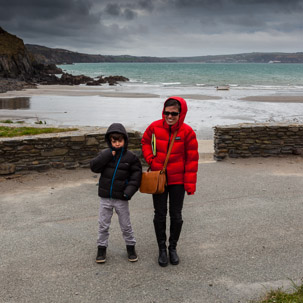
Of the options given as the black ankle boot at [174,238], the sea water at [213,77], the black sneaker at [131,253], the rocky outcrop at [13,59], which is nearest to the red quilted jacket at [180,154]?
the black ankle boot at [174,238]

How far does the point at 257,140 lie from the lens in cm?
960

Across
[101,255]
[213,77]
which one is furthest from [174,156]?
[213,77]

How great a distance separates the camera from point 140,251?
14.9 feet

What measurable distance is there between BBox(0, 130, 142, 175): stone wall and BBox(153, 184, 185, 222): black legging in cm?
449

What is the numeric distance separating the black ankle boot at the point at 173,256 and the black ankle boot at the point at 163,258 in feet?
0.23

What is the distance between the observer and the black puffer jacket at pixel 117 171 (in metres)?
4.03

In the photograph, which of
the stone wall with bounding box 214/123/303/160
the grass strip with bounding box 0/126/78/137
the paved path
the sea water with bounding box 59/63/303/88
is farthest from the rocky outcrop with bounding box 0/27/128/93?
the paved path

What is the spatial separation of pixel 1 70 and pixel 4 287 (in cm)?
5459

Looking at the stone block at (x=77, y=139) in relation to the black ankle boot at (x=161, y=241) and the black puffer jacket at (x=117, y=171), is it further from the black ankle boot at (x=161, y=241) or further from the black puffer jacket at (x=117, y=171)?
the black ankle boot at (x=161, y=241)

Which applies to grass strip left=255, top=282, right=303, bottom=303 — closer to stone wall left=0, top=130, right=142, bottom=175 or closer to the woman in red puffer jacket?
the woman in red puffer jacket

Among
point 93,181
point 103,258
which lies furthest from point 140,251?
point 93,181

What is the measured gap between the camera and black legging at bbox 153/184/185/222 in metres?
4.06

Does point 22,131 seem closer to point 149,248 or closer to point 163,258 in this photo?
point 149,248

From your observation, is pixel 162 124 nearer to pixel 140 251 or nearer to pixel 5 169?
pixel 140 251
